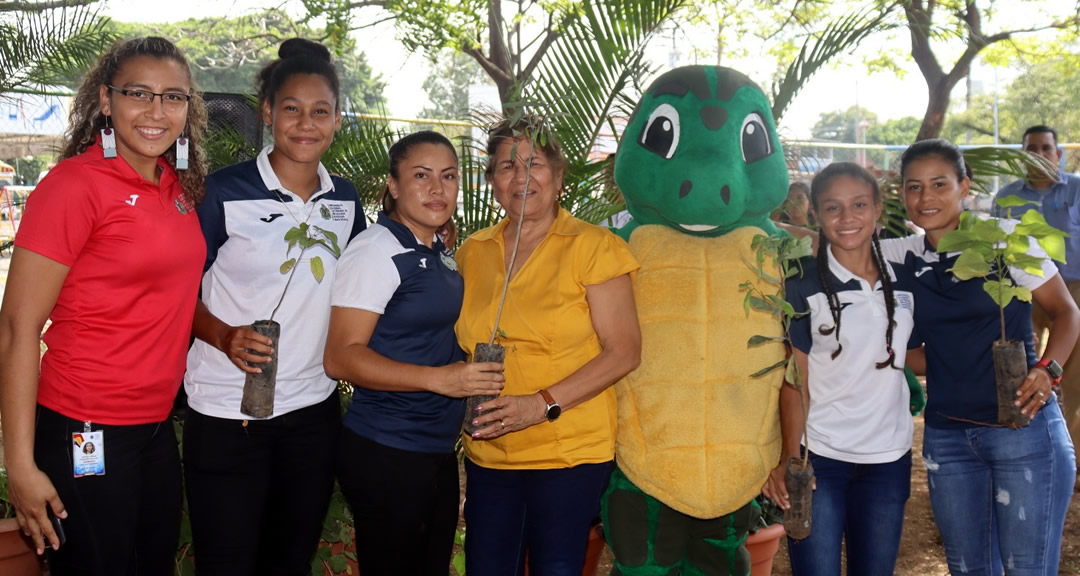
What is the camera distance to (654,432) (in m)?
2.62

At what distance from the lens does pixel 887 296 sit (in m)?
2.63

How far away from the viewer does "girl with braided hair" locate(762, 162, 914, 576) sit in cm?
258

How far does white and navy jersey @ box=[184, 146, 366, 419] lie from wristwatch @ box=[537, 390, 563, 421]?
25.4 inches

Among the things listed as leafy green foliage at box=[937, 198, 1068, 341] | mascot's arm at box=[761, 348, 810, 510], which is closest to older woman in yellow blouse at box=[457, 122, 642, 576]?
mascot's arm at box=[761, 348, 810, 510]

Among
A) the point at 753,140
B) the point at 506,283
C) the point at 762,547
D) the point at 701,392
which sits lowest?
the point at 762,547

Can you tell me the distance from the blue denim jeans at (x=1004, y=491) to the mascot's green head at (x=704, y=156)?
2.94 feet

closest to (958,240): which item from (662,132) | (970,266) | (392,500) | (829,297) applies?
(970,266)

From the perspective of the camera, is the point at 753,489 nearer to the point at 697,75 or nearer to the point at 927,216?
the point at 927,216

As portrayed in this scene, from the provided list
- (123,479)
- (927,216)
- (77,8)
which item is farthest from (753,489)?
(77,8)

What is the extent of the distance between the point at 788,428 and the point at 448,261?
3.65 feet

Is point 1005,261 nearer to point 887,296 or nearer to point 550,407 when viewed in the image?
point 887,296

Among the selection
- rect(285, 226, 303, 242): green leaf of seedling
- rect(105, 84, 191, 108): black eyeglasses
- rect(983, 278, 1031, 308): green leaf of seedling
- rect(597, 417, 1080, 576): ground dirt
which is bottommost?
rect(597, 417, 1080, 576): ground dirt

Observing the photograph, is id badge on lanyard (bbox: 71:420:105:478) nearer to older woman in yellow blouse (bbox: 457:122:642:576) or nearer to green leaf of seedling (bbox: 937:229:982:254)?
older woman in yellow blouse (bbox: 457:122:642:576)

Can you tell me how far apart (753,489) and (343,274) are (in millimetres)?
1351
